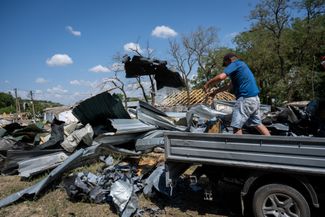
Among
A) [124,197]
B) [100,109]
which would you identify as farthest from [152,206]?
[100,109]

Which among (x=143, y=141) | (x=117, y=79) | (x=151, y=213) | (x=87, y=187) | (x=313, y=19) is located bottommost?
(x=151, y=213)

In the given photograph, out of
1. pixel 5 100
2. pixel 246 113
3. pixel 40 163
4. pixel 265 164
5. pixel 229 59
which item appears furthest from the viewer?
pixel 5 100

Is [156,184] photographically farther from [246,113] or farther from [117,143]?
[246,113]

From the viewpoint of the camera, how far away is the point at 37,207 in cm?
521

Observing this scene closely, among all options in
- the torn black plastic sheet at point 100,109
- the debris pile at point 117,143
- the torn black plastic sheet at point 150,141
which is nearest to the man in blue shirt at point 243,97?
the debris pile at point 117,143

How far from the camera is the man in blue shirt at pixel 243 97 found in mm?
4621

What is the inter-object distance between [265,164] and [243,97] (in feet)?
4.55

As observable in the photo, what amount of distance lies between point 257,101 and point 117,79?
3469 cm

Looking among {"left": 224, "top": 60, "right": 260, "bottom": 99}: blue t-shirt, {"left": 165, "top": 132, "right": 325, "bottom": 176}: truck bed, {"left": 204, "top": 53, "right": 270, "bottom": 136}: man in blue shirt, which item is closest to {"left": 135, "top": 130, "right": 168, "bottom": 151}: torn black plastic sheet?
{"left": 165, "top": 132, "right": 325, "bottom": 176}: truck bed

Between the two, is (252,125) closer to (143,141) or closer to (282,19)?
(143,141)

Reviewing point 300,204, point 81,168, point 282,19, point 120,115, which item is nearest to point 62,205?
point 81,168

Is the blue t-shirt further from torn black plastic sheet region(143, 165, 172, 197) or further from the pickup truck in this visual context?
torn black plastic sheet region(143, 165, 172, 197)

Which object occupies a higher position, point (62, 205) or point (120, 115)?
point (120, 115)

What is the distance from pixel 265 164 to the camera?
12.1ft
